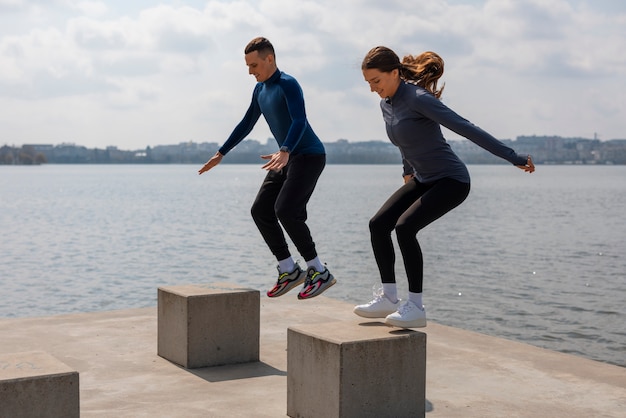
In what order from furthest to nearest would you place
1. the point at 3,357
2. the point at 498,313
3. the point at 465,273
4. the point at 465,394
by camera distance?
the point at 465,273 < the point at 498,313 < the point at 465,394 < the point at 3,357

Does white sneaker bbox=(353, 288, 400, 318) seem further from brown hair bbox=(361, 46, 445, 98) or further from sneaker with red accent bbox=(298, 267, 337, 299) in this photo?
brown hair bbox=(361, 46, 445, 98)

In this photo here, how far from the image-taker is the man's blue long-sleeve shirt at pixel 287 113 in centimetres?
855

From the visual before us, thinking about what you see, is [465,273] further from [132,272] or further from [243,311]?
[243,311]

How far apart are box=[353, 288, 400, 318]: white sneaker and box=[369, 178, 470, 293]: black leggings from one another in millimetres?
185

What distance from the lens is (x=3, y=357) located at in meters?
7.23

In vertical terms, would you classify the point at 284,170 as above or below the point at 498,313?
above

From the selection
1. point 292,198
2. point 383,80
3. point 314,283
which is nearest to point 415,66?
point 383,80

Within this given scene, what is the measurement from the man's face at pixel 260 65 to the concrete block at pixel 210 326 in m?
2.53

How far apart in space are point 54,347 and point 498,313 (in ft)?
42.6

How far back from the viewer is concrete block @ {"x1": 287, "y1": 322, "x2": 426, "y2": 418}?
292 inches

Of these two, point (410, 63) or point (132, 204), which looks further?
point (132, 204)

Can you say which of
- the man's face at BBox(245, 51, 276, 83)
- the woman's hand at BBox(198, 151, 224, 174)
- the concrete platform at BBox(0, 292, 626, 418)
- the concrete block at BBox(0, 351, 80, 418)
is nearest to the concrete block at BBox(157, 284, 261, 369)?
the concrete platform at BBox(0, 292, 626, 418)

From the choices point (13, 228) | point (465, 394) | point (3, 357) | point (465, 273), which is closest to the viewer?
point (3, 357)

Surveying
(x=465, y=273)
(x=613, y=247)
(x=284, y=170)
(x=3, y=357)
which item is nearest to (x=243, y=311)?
(x=284, y=170)
